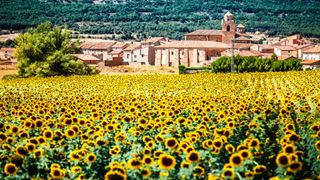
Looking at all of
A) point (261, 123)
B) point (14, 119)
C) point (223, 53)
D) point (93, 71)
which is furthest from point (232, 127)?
point (223, 53)

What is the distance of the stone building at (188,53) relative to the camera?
83562mm

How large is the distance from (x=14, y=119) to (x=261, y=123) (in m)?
5.20

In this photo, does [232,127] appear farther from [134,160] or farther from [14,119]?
[14,119]

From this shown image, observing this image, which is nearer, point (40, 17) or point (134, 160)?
point (134, 160)

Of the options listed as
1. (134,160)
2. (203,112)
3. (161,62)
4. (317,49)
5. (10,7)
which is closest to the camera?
(134,160)

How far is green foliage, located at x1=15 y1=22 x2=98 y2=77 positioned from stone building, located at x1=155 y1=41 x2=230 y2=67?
1205 inches

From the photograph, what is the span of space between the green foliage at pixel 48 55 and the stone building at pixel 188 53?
30.6 m

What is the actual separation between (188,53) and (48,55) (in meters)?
35.5

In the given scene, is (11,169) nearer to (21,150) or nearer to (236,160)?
(21,150)

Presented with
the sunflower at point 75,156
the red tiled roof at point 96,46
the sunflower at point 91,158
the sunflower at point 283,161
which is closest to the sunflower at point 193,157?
the sunflower at point 283,161

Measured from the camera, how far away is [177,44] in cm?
8775

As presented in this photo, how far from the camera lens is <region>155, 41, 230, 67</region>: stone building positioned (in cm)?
8356

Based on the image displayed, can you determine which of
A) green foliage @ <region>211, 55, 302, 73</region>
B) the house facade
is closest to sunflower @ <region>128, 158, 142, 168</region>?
green foliage @ <region>211, 55, 302, 73</region>

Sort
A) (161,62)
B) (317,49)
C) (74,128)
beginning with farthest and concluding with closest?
(317,49), (161,62), (74,128)
